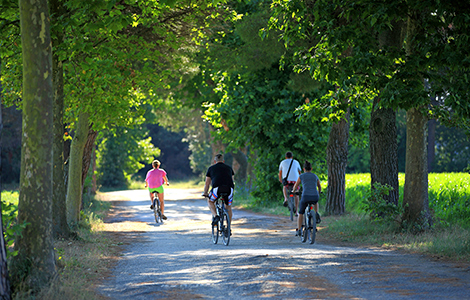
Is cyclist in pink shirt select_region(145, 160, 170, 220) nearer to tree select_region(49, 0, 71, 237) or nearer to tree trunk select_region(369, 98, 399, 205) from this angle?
tree select_region(49, 0, 71, 237)

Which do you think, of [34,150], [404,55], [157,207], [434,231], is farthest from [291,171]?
Answer: [34,150]

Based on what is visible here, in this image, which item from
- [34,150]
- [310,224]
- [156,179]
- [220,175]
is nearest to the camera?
[34,150]

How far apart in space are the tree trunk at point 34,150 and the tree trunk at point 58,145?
14.7 ft

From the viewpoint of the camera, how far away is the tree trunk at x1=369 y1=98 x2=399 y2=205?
47.5 feet

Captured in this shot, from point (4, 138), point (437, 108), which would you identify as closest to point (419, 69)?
point (437, 108)

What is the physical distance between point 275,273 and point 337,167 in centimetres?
1150

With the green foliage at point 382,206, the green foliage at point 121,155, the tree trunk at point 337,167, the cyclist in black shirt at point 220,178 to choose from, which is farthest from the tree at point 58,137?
the green foliage at point 121,155

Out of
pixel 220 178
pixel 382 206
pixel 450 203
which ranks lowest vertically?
pixel 450 203

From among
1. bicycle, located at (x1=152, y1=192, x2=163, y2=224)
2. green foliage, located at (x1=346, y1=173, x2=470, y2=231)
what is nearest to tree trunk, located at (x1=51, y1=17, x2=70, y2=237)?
bicycle, located at (x1=152, y1=192, x2=163, y2=224)

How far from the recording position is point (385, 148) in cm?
1445

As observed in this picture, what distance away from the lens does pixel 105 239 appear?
1386 cm

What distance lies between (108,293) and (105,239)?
6.38m

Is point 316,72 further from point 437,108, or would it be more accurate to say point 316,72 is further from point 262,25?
point 262,25

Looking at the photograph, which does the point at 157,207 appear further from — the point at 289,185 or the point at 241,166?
the point at 241,166
